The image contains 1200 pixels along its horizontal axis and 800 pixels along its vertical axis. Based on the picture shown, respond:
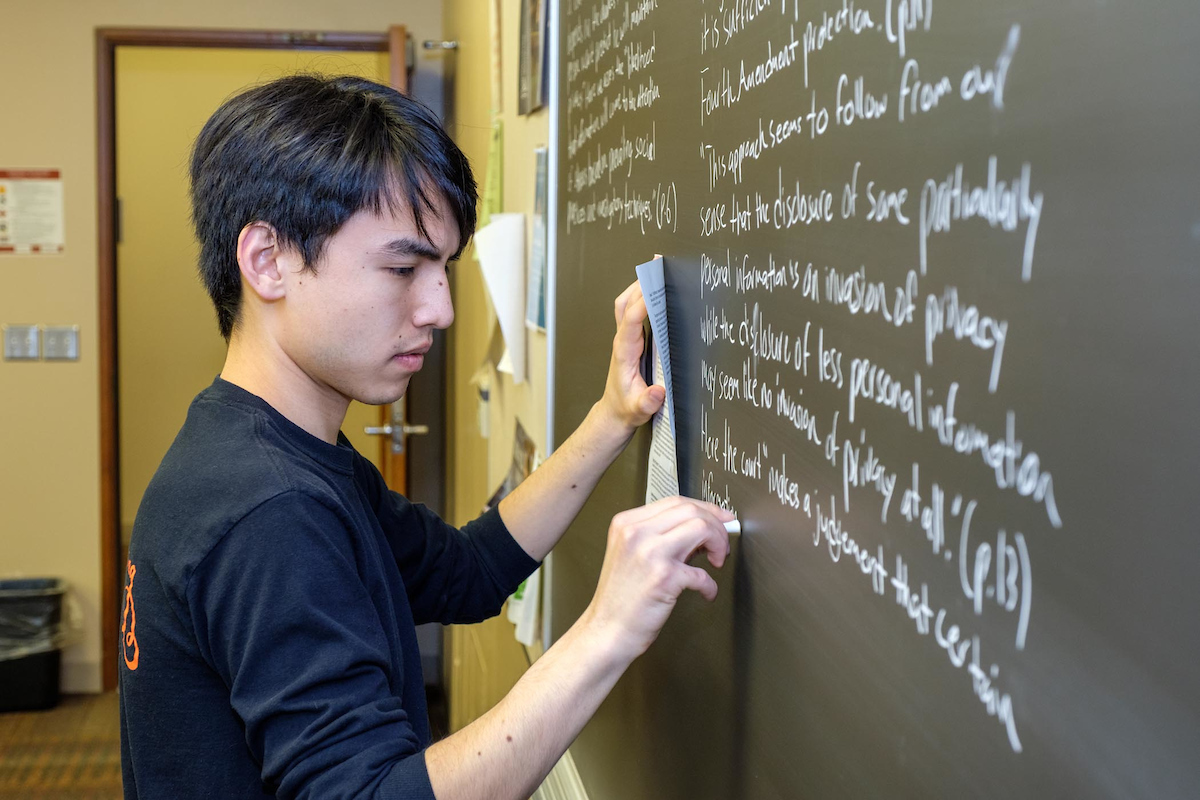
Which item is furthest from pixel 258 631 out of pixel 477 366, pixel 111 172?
pixel 111 172

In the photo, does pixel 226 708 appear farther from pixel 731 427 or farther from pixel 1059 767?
pixel 1059 767

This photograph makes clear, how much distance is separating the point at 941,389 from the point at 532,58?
54.0 inches

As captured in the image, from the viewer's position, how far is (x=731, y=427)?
2.77ft

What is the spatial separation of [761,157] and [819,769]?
1.40ft

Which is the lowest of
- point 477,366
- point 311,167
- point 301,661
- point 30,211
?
point 301,661

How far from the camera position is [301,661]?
76 cm

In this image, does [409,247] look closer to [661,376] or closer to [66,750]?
[661,376]

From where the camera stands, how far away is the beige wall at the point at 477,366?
1.89 m

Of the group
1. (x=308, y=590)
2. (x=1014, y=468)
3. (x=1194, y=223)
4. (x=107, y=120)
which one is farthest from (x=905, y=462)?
(x=107, y=120)

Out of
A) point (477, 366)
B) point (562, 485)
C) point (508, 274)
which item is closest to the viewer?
point (562, 485)

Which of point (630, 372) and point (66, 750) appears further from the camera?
point (66, 750)

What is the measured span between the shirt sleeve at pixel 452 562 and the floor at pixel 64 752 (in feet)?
8.37

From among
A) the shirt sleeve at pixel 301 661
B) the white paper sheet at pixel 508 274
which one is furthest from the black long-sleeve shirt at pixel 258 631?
the white paper sheet at pixel 508 274

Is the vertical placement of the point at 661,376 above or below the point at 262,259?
below
